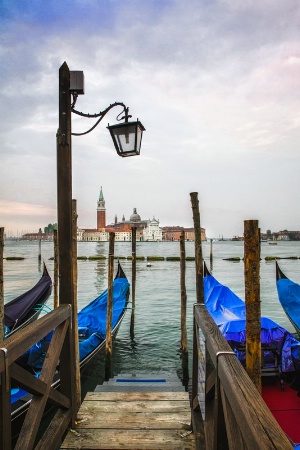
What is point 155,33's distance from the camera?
14.4 ft

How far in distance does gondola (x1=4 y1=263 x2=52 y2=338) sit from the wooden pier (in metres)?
4.48

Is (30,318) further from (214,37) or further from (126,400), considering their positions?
(214,37)

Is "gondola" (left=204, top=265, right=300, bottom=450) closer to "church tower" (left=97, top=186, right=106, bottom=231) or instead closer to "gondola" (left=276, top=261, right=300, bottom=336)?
"gondola" (left=276, top=261, right=300, bottom=336)

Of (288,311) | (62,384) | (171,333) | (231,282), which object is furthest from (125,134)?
(231,282)

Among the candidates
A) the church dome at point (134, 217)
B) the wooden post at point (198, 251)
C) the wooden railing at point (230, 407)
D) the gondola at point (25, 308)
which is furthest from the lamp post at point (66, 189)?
the church dome at point (134, 217)

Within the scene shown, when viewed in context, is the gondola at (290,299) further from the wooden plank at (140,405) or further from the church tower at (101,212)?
the church tower at (101,212)

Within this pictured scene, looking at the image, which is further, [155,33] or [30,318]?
[30,318]

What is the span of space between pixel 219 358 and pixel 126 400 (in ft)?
5.82

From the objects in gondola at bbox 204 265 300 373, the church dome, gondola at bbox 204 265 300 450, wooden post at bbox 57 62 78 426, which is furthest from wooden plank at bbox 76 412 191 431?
the church dome

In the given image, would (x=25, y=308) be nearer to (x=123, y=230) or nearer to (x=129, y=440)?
(x=129, y=440)

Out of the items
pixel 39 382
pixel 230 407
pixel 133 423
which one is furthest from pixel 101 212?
pixel 230 407

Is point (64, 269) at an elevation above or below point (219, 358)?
above

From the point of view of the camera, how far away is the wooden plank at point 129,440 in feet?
7.24

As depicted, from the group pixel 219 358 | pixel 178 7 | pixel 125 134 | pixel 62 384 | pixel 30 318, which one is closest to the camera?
pixel 219 358
